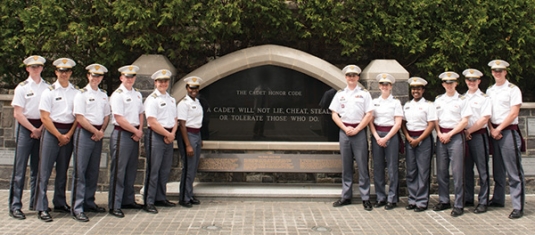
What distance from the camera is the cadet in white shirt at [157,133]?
5.47m

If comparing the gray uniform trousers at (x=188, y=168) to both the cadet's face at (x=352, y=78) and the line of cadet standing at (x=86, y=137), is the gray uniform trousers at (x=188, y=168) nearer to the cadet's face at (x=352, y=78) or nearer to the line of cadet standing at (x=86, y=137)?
the line of cadet standing at (x=86, y=137)

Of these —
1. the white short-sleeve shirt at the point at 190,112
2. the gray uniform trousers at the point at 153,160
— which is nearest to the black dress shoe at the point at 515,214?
the white short-sleeve shirt at the point at 190,112

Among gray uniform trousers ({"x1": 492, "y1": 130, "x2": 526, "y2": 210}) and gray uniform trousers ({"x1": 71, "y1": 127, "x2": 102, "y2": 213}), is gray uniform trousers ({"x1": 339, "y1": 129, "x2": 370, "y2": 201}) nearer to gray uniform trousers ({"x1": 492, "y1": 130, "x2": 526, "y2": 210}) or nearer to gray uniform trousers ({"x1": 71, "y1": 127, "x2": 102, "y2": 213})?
gray uniform trousers ({"x1": 492, "y1": 130, "x2": 526, "y2": 210})

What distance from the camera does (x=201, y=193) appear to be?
19.9 feet

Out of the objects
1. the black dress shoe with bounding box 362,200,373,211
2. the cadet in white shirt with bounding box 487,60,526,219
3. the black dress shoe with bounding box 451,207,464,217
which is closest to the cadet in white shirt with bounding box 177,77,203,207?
the black dress shoe with bounding box 362,200,373,211

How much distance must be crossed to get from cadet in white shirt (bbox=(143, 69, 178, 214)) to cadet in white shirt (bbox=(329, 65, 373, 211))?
2.13 metres

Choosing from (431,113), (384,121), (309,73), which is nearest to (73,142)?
(309,73)

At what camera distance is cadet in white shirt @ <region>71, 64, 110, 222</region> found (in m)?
5.09

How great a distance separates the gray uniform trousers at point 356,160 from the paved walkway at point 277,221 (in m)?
0.22

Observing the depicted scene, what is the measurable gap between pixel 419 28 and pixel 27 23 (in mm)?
5805

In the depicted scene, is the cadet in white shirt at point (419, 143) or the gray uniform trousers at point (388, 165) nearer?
the cadet in white shirt at point (419, 143)

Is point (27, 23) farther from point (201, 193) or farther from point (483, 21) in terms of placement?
point (483, 21)

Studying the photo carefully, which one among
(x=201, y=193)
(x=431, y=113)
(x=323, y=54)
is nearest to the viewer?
(x=431, y=113)

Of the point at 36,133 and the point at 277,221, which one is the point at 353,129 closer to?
the point at 277,221
